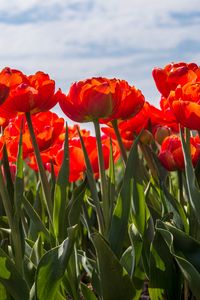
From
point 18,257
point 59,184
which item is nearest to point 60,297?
point 18,257

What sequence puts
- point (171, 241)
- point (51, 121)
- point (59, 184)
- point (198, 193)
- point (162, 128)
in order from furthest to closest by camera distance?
point (162, 128), point (51, 121), point (59, 184), point (198, 193), point (171, 241)

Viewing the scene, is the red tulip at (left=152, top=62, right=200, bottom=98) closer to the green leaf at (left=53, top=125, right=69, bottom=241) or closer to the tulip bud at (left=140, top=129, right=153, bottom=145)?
the tulip bud at (left=140, top=129, right=153, bottom=145)

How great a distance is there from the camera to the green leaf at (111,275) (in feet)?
5.03

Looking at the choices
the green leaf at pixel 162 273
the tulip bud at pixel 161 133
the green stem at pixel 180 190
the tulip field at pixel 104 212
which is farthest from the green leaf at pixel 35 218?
the tulip bud at pixel 161 133

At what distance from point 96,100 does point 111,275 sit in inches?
19.0

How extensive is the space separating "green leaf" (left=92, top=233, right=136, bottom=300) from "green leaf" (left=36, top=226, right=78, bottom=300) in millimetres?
75

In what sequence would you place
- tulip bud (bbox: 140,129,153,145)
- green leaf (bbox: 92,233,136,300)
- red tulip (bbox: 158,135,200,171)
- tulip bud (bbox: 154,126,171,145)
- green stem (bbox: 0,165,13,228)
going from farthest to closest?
1. tulip bud (bbox: 154,126,171,145)
2. tulip bud (bbox: 140,129,153,145)
3. red tulip (bbox: 158,135,200,171)
4. green stem (bbox: 0,165,13,228)
5. green leaf (bbox: 92,233,136,300)

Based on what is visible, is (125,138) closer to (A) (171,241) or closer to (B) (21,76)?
(B) (21,76)

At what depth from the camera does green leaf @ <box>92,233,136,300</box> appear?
153cm

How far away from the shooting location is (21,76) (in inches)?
72.6

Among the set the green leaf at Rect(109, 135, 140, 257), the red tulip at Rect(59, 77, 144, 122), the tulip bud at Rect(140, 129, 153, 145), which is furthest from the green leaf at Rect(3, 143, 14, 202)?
the tulip bud at Rect(140, 129, 153, 145)

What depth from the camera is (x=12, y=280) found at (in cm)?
164

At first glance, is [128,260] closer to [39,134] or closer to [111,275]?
[111,275]

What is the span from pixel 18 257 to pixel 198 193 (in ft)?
1.63
